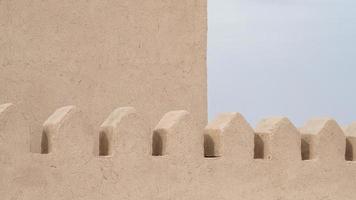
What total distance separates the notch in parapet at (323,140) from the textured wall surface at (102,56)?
1.18m

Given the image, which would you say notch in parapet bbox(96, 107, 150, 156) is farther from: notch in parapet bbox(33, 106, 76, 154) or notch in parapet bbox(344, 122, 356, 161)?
notch in parapet bbox(344, 122, 356, 161)

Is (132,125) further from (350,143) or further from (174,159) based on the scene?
(350,143)

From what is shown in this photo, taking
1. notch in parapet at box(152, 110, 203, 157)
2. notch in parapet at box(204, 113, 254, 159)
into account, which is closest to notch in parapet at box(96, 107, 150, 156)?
notch in parapet at box(152, 110, 203, 157)

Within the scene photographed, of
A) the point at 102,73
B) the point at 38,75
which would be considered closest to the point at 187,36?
the point at 102,73

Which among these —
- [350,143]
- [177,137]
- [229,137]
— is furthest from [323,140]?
[177,137]

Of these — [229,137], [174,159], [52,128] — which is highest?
[52,128]

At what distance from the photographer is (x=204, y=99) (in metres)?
7.77

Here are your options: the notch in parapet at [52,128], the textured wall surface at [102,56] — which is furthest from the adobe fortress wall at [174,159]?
the textured wall surface at [102,56]

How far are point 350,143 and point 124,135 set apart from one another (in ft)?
7.94

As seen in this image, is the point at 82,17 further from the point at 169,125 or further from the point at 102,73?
the point at 169,125

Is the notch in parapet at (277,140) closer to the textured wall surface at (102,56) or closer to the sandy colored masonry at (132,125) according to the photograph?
the sandy colored masonry at (132,125)

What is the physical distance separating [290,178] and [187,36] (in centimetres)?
185

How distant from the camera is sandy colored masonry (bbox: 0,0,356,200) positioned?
5.49 m

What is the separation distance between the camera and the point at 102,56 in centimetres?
717
